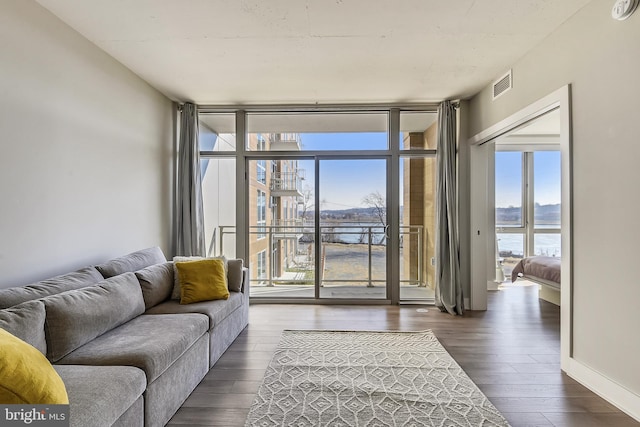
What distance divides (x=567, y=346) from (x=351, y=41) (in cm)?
301

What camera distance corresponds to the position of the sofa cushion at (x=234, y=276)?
11.0ft

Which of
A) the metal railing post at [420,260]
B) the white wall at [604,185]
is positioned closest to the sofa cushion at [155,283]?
the metal railing post at [420,260]

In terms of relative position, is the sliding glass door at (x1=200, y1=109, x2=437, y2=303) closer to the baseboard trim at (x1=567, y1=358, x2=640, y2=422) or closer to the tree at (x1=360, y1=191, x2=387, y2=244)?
the tree at (x1=360, y1=191, x2=387, y2=244)

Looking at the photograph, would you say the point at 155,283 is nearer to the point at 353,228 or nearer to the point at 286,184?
the point at 286,184

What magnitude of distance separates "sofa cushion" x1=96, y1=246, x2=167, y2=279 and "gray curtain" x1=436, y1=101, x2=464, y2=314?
11.0 feet

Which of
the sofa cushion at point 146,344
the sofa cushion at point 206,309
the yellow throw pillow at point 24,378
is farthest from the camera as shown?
the sofa cushion at point 206,309

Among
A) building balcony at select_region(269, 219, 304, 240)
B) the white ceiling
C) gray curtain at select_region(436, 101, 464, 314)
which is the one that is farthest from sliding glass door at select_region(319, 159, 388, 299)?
the white ceiling

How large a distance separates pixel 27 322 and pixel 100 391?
57 cm

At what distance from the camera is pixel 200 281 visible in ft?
9.77

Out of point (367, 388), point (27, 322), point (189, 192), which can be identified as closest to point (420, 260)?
point (367, 388)

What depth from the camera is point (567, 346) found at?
2.51 meters

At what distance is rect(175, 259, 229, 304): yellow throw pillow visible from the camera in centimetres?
291

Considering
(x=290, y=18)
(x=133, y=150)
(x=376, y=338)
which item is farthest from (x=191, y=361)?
(x=290, y=18)

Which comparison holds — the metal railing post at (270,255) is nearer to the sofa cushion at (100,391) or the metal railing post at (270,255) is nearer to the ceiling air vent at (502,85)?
the sofa cushion at (100,391)
